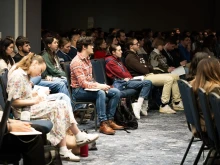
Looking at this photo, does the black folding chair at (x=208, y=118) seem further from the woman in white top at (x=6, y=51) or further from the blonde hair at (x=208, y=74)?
the woman in white top at (x=6, y=51)

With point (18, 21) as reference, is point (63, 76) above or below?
below

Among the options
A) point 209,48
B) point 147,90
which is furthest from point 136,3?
point 147,90

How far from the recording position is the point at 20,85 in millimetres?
5699

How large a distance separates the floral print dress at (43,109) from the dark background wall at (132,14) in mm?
11381

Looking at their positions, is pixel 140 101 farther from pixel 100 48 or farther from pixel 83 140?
pixel 83 140

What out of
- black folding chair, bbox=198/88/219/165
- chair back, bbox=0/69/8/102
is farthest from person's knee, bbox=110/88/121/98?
black folding chair, bbox=198/88/219/165

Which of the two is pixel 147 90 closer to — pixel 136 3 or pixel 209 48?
pixel 209 48

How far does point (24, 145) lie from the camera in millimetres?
4684

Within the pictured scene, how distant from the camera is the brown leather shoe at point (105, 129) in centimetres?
754

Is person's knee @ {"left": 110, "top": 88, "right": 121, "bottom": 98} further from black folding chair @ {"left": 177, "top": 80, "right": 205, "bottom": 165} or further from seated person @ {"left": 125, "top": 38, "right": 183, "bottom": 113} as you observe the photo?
black folding chair @ {"left": 177, "top": 80, "right": 205, "bottom": 165}

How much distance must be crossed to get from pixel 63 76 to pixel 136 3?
1030 centimetres

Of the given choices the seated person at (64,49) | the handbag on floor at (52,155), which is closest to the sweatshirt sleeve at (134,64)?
the seated person at (64,49)

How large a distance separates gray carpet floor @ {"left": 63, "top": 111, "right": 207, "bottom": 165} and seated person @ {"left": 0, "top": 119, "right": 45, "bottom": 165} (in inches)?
47.4

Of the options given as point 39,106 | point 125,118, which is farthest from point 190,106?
point 125,118
